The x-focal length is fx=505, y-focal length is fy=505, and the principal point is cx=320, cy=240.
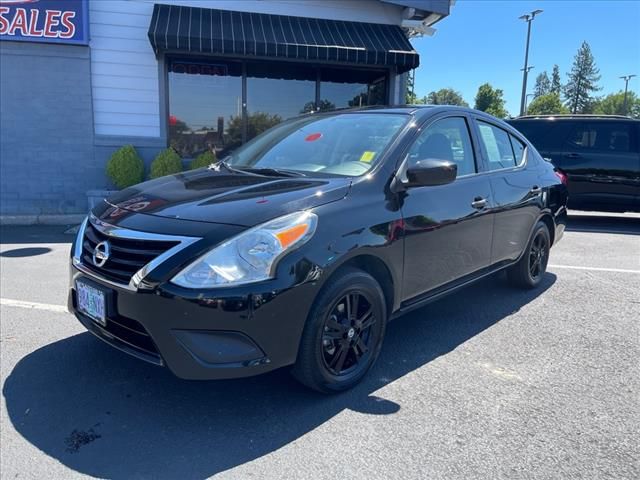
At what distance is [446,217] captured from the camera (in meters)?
Result: 3.44

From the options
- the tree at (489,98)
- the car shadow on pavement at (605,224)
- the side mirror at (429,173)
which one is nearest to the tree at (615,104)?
the tree at (489,98)

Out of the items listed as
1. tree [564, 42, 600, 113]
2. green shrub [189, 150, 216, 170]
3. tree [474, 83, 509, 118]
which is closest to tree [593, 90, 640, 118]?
tree [564, 42, 600, 113]

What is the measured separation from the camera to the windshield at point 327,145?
3273 millimetres

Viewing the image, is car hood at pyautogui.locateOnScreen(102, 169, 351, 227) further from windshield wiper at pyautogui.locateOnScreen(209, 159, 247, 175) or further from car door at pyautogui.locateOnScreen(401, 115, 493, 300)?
car door at pyautogui.locateOnScreen(401, 115, 493, 300)

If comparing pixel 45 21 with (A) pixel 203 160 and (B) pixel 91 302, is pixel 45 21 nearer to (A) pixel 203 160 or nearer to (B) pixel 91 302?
(A) pixel 203 160

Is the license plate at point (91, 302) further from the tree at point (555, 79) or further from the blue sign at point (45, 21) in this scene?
the tree at point (555, 79)

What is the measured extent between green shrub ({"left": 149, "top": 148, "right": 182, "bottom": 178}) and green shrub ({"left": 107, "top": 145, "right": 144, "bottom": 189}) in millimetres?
285

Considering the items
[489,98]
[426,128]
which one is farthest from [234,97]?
[489,98]

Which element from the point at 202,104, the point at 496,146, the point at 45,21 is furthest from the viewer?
the point at 202,104

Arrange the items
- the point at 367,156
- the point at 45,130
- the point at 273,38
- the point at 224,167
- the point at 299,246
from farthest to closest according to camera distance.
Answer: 1. the point at 45,130
2. the point at 273,38
3. the point at 224,167
4. the point at 367,156
5. the point at 299,246

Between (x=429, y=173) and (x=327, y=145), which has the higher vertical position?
(x=327, y=145)

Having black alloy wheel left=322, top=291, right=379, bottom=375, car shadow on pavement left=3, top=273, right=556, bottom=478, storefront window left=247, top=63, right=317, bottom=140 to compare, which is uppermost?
storefront window left=247, top=63, right=317, bottom=140

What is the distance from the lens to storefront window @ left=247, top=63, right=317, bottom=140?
9.65 metres

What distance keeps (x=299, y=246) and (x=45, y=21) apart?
316 inches
